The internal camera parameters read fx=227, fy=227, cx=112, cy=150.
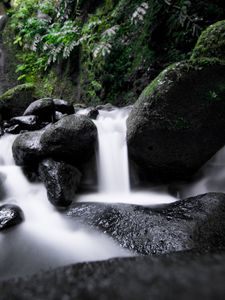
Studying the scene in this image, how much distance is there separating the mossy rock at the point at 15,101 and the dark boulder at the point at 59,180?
14.0 ft

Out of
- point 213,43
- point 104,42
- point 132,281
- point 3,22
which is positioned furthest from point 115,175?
point 3,22

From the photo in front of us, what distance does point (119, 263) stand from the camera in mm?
730

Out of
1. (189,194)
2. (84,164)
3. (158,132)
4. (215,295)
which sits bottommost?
(189,194)

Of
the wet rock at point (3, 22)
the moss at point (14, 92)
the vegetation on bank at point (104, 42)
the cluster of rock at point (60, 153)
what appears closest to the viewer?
the cluster of rock at point (60, 153)

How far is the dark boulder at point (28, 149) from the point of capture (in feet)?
13.4

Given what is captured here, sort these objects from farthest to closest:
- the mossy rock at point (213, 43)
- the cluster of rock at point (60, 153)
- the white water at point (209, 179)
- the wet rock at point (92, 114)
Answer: the wet rock at point (92, 114)
the mossy rock at point (213, 43)
the white water at point (209, 179)
the cluster of rock at point (60, 153)

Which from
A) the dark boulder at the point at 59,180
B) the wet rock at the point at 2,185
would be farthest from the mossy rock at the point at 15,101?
the dark boulder at the point at 59,180

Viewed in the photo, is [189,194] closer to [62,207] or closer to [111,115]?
[62,207]

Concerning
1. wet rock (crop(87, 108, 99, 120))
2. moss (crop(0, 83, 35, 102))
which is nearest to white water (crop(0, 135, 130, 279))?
wet rock (crop(87, 108, 99, 120))

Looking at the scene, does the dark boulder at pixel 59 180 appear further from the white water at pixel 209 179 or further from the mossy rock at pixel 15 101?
the mossy rock at pixel 15 101

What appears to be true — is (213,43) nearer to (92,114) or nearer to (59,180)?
(92,114)

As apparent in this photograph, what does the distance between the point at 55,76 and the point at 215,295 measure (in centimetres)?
1062

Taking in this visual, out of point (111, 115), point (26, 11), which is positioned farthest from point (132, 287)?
point (26, 11)

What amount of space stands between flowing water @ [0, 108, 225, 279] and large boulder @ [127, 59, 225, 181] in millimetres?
425
